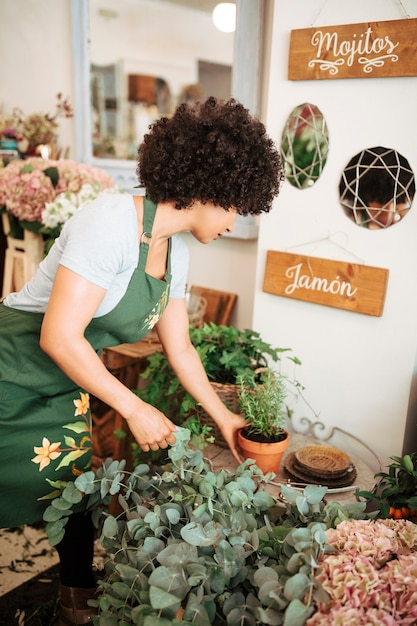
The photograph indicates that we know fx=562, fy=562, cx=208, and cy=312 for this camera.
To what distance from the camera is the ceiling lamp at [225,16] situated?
236cm

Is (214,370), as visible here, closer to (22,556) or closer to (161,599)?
(161,599)

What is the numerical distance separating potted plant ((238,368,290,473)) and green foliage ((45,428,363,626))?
277 millimetres

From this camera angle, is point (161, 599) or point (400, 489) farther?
point (400, 489)

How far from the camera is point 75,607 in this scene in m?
1.57

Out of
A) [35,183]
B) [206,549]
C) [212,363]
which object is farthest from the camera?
[35,183]

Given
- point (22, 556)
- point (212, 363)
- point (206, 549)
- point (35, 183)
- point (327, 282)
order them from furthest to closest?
point (35, 183)
point (22, 556)
point (212, 363)
point (327, 282)
point (206, 549)

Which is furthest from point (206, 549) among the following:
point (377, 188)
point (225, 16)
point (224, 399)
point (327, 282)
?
point (225, 16)

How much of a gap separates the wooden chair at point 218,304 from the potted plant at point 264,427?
891 millimetres

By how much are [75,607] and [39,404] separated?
577 mm

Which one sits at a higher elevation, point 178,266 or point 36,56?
point 36,56

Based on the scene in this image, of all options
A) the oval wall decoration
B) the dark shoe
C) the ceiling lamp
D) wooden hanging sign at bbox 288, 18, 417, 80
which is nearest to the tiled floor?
the dark shoe

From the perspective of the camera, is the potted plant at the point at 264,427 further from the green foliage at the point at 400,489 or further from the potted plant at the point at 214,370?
the green foliage at the point at 400,489

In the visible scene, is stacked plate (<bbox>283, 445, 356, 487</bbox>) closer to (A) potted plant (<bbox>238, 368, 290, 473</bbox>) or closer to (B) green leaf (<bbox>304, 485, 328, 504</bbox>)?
(A) potted plant (<bbox>238, 368, 290, 473</bbox>)

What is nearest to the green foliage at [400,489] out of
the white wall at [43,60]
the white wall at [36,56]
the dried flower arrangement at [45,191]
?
the white wall at [43,60]
